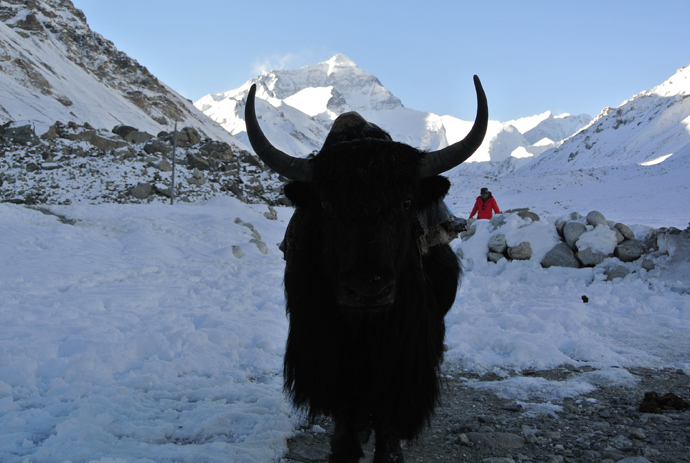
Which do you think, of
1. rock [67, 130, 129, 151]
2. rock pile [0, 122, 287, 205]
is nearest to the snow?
rock pile [0, 122, 287, 205]

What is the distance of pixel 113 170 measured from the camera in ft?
63.9

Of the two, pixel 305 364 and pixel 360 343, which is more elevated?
pixel 360 343

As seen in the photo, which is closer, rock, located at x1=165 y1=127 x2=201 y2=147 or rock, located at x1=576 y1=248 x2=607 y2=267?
rock, located at x1=576 y1=248 x2=607 y2=267

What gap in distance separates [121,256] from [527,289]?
21.5 feet

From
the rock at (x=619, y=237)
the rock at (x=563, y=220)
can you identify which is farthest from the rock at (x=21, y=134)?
the rock at (x=619, y=237)

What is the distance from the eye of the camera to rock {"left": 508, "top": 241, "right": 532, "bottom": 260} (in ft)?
26.2

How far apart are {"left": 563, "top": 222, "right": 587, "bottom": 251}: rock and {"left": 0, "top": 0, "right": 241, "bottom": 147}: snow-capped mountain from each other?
1038 inches

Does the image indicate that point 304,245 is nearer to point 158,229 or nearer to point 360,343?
point 360,343

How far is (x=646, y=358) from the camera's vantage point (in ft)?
12.7

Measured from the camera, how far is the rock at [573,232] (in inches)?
300

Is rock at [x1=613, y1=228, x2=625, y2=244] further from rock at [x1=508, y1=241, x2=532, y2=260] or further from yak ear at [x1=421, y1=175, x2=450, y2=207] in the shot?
yak ear at [x1=421, y1=175, x2=450, y2=207]

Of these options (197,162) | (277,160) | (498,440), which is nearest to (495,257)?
(498,440)

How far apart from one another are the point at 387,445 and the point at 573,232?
21.3ft

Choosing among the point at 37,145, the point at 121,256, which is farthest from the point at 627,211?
the point at 37,145
